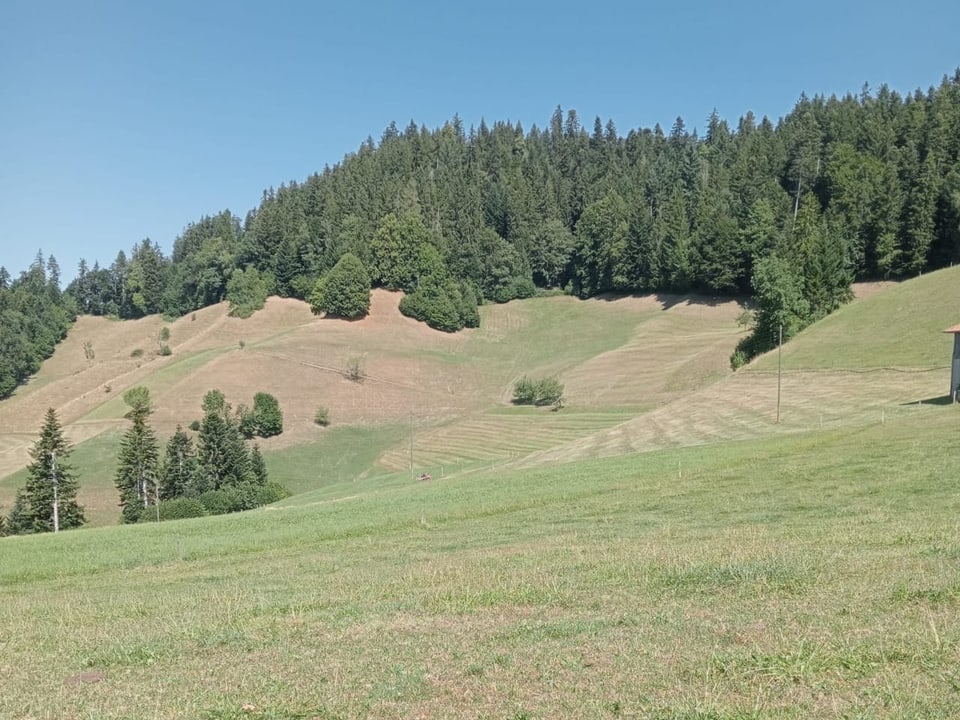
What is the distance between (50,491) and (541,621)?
224ft

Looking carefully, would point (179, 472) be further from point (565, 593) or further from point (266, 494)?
point (565, 593)

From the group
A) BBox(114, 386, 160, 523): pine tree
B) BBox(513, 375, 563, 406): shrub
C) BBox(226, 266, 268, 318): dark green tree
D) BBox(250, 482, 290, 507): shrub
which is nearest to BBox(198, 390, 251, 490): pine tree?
BBox(250, 482, 290, 507): shrub

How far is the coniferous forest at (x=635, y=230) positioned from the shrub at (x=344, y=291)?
0.58 m

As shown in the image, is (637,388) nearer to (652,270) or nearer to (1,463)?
(652,270)

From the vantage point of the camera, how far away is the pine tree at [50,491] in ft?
219

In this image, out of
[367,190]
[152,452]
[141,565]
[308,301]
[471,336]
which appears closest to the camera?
[141,565]

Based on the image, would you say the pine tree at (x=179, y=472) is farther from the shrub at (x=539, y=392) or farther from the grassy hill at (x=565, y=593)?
the shrub at (x=539, y=392)

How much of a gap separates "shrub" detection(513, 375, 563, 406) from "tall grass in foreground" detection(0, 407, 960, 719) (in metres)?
76.0

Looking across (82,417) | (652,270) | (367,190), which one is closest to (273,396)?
(82,417)

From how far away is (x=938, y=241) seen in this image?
11438 cm

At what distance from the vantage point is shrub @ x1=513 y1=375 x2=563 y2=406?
103250 millimetres

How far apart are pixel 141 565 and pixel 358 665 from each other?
1941cm

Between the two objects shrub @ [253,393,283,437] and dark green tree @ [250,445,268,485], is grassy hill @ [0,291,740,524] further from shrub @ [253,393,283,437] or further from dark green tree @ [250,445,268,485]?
dark green tree @ [250,445,268,485]

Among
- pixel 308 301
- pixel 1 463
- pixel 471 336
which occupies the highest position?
pixel 308 301
